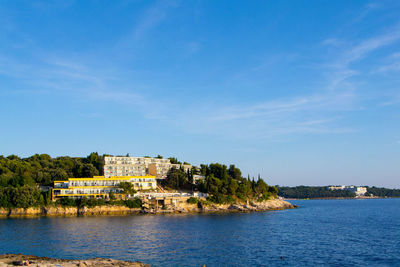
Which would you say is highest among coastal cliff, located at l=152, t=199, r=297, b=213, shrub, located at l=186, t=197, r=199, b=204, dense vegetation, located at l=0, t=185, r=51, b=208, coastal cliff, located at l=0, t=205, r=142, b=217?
dense vegetation, located at l=0, t=185, r=51, b=208

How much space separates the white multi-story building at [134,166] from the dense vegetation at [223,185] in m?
14.1

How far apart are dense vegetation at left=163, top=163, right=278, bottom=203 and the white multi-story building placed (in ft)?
46.3

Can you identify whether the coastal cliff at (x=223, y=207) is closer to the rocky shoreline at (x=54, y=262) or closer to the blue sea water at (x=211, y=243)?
the blue sea water at (x=211, y=243)

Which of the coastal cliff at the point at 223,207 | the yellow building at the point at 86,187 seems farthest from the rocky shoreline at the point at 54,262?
the yellow building at the point at 86,187

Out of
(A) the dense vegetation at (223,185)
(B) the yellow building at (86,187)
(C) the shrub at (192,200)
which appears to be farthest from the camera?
(A) the dense vegetation at (223,185)

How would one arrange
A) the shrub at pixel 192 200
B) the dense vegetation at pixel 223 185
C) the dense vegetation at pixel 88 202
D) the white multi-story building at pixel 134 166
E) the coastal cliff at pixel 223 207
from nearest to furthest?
the dense vegetation at pixel 88 202 → the coastal cliff at pixel 223 207 → the shrub at pixel 192 200 → the dense vegetation at pixel 223 185 → the white multi-story building at pixel 134 166

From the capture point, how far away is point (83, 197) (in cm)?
9712

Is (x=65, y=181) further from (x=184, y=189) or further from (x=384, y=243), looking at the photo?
(x=384, y=243)

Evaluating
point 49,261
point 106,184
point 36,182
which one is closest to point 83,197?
point 106,184

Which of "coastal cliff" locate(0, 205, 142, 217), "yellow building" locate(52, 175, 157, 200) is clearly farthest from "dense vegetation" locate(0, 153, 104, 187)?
"coastal cliff" locate(0, 205, 142, 217)

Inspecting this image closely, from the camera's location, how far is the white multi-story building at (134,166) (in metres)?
134

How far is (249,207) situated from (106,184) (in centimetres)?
4719

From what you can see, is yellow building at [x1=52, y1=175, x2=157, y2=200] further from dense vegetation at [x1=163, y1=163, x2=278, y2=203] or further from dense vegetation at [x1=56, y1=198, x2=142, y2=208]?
dense vegetation at [x1=163, y1=163, x2=278, y2=203]

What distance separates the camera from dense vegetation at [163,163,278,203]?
113 metres
